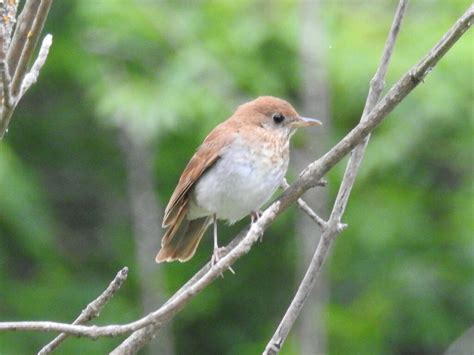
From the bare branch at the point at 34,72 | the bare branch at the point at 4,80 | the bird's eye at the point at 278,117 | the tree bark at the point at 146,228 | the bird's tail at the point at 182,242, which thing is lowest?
the tree bark at the point at 146,228

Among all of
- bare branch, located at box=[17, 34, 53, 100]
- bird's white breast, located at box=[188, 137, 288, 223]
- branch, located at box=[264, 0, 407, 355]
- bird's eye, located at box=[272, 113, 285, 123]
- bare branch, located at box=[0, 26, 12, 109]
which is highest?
bare branch, located at box=[0, 26, 12, 109]

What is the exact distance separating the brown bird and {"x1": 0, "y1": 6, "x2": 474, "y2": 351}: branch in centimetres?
159

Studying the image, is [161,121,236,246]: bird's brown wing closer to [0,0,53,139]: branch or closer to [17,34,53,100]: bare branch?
[17,34,53,100]: bare branch

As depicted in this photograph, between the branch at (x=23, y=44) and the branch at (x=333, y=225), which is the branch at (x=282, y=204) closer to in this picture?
the branch at (x=333, y=225)

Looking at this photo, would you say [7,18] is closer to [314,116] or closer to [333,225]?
[333,225]

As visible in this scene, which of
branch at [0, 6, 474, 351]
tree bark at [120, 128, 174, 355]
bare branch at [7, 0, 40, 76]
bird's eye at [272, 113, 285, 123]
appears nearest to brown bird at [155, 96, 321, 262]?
bird's eye at [272, 113, 285, 123]

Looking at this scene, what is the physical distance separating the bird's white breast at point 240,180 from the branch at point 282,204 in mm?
1548

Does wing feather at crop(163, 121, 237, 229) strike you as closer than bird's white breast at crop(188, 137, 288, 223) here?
No

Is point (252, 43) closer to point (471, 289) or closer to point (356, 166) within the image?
point (471, 289)

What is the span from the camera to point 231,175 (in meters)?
4.73

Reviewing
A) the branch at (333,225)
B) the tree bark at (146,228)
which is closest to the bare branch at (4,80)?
the branch at (333,225)

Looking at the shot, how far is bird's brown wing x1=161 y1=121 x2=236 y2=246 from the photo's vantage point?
471 centimetres

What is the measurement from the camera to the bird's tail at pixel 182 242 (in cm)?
468

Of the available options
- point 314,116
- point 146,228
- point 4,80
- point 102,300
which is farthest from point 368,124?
point 146,228
